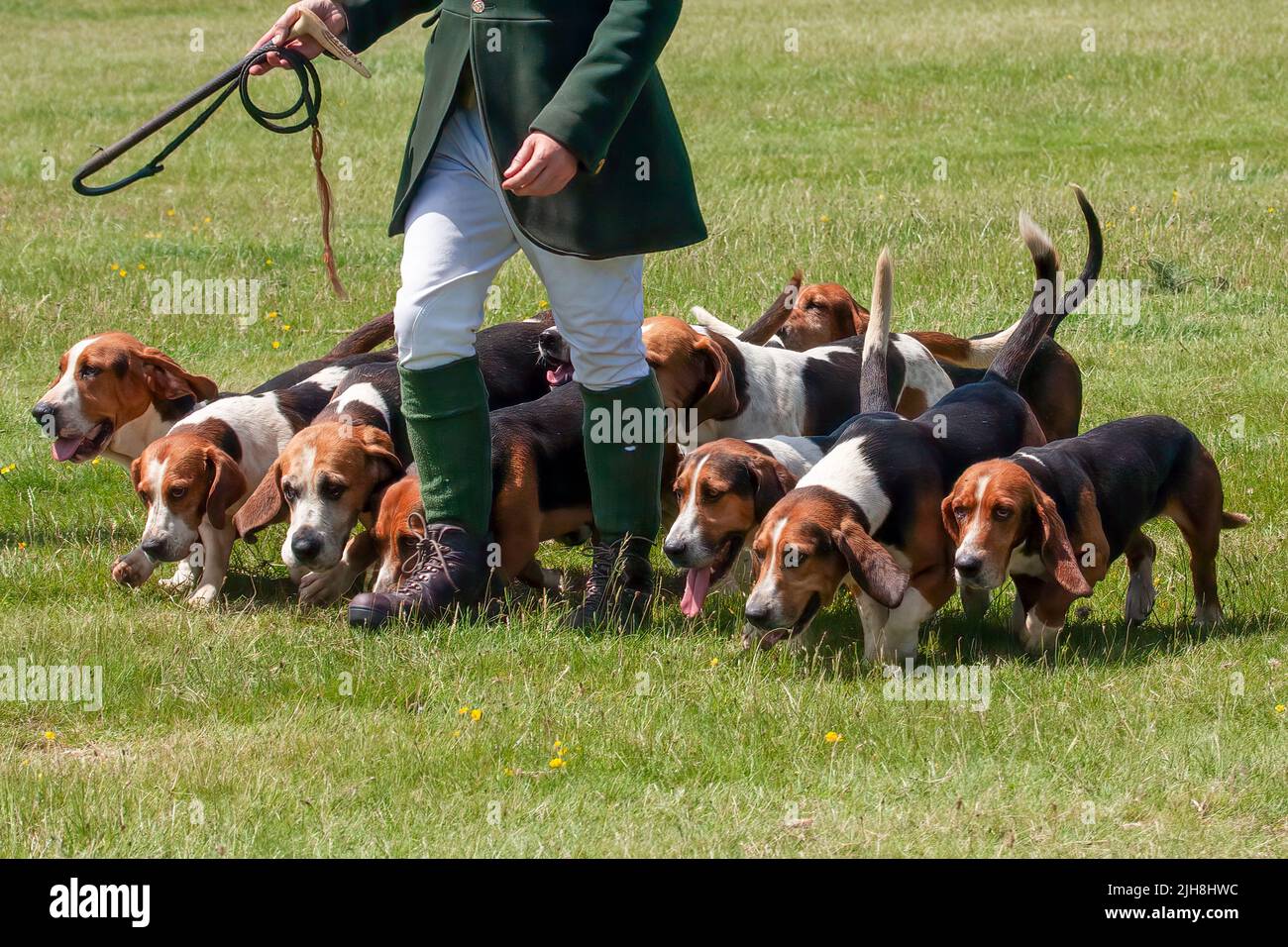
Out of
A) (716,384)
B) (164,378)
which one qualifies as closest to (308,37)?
(164,378)

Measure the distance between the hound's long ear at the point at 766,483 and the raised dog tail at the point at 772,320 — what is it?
91.9 inches

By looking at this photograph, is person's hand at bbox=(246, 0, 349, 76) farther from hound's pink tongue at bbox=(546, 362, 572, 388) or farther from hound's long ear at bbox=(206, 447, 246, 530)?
hound's pink tongue at bbox=(546, 362, 572, 388)

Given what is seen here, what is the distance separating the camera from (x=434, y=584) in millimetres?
5426

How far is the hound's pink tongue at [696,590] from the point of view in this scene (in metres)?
5.58

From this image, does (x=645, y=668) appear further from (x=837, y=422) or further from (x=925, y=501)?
(x=837, y=422)

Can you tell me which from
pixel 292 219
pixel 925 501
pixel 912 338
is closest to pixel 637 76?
pixel 925 501

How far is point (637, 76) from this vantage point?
193 inches

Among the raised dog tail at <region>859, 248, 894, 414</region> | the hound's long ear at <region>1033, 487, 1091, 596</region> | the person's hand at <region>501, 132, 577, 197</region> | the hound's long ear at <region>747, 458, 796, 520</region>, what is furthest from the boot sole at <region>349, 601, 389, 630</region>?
the hound's long ear at <region>1033, 487, 1091, 596</region>

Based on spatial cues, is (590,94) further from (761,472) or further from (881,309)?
(881,309)

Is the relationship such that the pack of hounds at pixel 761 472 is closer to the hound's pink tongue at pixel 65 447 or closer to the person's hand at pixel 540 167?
the hound's pink tongue at pixel 65 447

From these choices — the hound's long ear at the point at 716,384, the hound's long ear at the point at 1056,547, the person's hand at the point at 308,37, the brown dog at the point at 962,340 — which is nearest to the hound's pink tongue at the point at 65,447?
the person's hand at the point at 308,37

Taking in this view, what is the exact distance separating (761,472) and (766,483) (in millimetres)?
44

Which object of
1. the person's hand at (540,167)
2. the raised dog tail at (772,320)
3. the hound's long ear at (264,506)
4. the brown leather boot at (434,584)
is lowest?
the brown leather boot at (434,584)

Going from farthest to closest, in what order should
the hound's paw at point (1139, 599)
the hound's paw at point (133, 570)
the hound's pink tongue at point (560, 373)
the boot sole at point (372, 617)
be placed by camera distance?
the hound's pink tongue at point (560, 373) → the hound's paw at point (133, 570) → the hound's paw at point (1139, 599) → the boot sole at point (372, 617)
